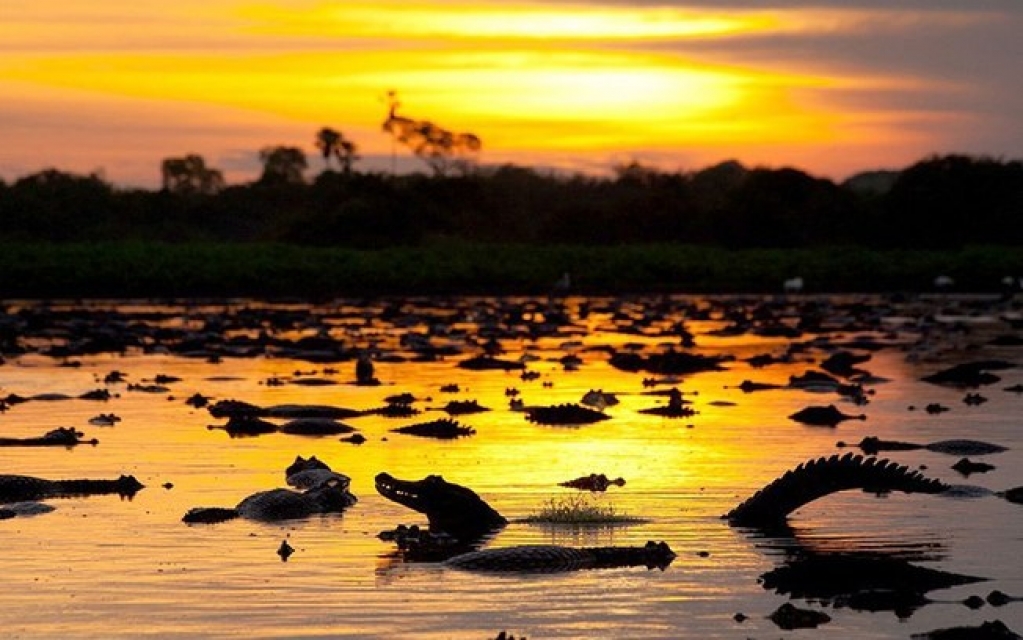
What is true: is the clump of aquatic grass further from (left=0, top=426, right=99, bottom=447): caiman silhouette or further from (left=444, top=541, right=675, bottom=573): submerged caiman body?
(left=0, top=426, right=99, bottom=447): caiman silhouette

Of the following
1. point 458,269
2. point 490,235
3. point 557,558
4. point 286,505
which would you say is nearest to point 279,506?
point 286,505

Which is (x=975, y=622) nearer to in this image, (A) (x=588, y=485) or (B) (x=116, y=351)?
(A) (x=588, y=485)

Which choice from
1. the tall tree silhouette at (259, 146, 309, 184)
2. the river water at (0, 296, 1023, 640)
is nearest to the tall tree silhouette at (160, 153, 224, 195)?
the tall tree silhouette at (259, 146, 309, 184)

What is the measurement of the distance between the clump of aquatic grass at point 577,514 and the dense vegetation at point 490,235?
221 feet

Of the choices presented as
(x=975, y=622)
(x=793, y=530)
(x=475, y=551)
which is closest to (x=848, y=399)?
(x=793, y=530)

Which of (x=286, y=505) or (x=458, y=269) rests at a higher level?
(x=458, y=269)

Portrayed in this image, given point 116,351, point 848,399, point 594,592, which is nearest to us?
point 594,592

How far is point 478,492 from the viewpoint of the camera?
20.0 metres

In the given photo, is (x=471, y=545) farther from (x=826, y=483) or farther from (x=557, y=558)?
(x=826, y=483)

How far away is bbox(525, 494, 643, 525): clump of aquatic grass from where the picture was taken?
57.7 feet

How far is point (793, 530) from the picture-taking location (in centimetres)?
1745

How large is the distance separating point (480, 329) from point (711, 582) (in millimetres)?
39273

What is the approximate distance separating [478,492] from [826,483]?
4309mm

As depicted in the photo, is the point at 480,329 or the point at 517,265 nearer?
the point at 480,329
